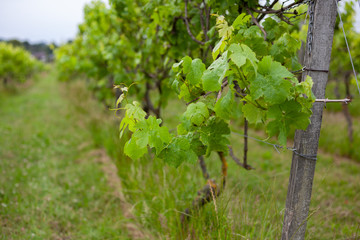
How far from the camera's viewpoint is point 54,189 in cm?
339

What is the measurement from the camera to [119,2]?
285 cm

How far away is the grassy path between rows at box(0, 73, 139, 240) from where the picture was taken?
256 centimetres

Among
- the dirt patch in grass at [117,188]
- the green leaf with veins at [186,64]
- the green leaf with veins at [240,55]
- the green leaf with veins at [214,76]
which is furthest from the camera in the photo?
the dirt patch in grass at [117,188]

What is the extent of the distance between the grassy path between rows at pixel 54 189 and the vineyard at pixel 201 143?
Result: 0.02 meters

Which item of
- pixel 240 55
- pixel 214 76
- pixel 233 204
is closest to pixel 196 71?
pixel 214 76

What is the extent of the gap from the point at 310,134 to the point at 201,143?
0.59m

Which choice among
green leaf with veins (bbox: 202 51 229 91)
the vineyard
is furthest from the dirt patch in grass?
→ green leaf with veins (bbox: 202 51 229 91)

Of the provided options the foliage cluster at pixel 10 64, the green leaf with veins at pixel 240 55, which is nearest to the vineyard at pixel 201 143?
the green leaf with veins at pixel 240 55

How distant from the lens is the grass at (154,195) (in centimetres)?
190

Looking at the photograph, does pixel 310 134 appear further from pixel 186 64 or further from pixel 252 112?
pixel 186 64

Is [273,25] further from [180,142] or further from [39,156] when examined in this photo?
[39,156]

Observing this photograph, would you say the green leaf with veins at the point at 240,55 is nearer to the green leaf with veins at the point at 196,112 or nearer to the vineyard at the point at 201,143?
the vineyard at the point at 201,143

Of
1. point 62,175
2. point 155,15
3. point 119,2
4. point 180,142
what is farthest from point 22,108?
point 180,142

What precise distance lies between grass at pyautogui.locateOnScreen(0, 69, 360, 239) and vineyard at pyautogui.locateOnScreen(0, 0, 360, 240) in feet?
0.07
